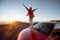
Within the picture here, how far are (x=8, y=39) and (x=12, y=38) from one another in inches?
21.2

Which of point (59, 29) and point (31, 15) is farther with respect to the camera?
point (31, 15)

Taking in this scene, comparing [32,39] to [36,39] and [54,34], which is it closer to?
[36,39]

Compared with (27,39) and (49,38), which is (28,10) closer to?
(27,39)

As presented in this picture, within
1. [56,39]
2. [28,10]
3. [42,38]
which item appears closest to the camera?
[56,39]

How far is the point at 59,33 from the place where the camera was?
5.61 m

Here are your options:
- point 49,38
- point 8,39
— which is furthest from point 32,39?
point 8,39

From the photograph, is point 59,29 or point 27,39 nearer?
point 59,29

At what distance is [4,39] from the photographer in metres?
13.1

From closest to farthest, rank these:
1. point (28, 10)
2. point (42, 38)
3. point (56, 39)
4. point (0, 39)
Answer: point (56, 39), point (42, 38), point (0, 39), point (28, 10)

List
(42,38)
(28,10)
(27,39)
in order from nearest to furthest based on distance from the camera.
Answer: (42,38) < (27,39) < (28,10)

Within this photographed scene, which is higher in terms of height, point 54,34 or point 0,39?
point 54,34

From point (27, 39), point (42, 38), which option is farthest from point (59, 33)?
point (27, 39)

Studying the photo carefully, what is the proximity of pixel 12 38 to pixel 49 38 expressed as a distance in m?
8.01

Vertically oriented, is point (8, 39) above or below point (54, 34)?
below
